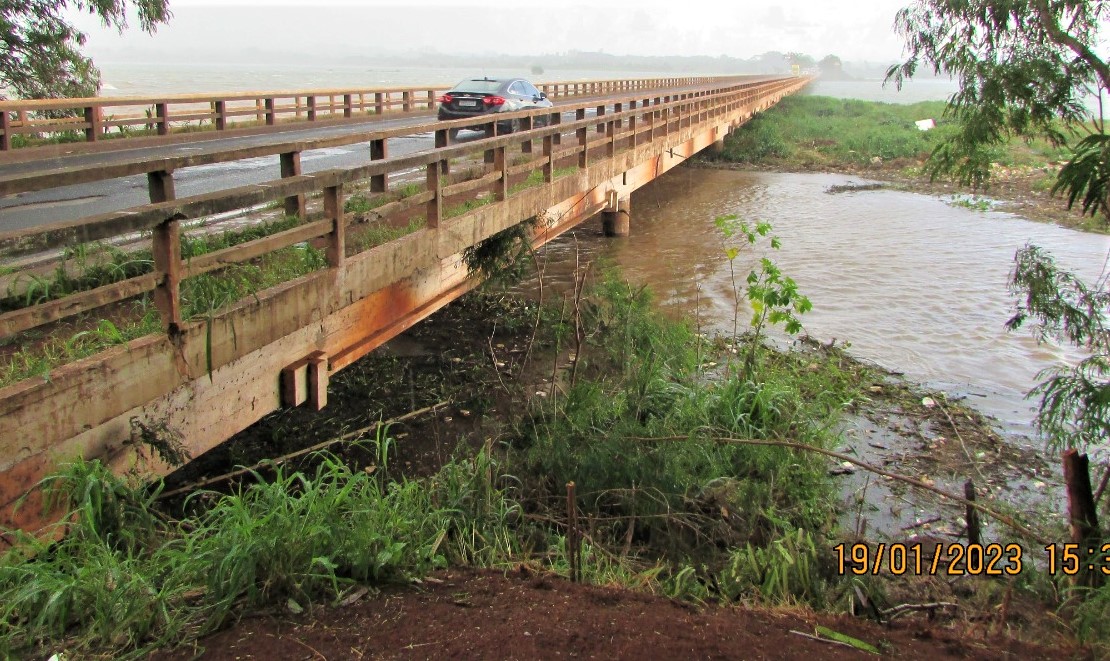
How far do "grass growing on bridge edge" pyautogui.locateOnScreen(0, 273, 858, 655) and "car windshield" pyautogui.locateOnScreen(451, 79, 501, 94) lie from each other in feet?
45.8

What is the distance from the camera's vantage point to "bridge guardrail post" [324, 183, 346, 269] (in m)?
7.19

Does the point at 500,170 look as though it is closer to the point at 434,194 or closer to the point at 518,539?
the point at 434,194

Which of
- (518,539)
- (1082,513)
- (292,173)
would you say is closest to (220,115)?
(292,173)

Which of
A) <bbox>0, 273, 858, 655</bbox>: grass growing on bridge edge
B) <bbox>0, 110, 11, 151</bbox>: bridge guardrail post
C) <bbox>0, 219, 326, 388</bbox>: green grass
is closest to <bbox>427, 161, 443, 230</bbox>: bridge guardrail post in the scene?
<bbox>0, 219, 326, 388</bbox>: green grass

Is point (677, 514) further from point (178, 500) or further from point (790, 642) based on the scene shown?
point (178, 500)

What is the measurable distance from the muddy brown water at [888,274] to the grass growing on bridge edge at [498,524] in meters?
1.37

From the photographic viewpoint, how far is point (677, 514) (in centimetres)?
592

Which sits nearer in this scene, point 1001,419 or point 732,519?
point 732,519

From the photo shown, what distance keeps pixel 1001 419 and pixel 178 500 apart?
338 inches

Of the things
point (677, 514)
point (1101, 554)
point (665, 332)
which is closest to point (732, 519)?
point (677, 514)

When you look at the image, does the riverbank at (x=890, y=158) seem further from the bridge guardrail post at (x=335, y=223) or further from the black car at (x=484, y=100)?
the bridge guardrail post at (x=335, y=223)

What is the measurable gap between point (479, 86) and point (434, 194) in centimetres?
1423

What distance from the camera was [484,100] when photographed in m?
21.3

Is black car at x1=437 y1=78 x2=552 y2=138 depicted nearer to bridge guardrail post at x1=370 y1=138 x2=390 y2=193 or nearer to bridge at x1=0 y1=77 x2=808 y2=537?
bridge at x1=0 y1=77 x2=808 y2=537
